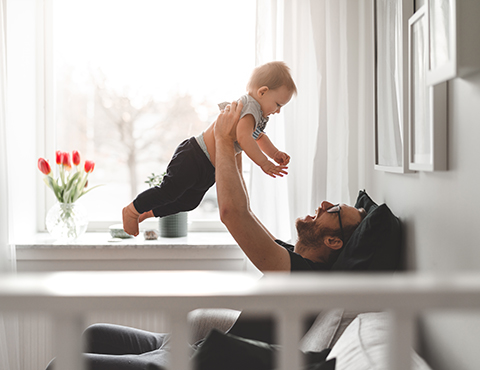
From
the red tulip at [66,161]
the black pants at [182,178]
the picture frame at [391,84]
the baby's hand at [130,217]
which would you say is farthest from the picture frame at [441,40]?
the red tulip at [66,161]

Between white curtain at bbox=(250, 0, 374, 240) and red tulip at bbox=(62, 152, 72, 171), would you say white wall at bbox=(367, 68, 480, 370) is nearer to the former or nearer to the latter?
white curtain at bbox=(250, 0, 374, 240)

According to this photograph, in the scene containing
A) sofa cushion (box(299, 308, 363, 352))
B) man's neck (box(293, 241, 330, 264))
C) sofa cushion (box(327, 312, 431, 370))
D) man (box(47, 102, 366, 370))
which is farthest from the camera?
man's neck (box(293, 241, 330, 264))

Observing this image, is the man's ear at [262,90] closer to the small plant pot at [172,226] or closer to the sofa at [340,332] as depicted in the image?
the sofa at [340,332]

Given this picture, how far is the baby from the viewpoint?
1.61m

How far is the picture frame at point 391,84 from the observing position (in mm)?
1554

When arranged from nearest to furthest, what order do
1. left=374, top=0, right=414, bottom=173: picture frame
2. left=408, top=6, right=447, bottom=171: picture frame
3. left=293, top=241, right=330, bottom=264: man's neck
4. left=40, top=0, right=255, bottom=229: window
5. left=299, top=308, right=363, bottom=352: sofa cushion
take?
left=408, top=6, right=447, bottom=171: picture frame < left=299, top=308, right=363, bottom=352: sofa cushion < left=374, top=0, right=414, bottom=173: picture frame < left=293, top=241, right=330, bottom=264: man's neck < left=40, top=0, right=255, bottom=229: window

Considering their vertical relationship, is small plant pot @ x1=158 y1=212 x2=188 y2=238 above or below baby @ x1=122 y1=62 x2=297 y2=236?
below

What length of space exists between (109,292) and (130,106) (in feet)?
8.47

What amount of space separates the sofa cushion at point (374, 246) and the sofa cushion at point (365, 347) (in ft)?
0.72

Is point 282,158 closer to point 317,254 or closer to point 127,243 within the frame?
point 317,254

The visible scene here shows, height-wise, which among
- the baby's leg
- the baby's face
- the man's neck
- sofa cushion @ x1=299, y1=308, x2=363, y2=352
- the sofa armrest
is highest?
the baby's face

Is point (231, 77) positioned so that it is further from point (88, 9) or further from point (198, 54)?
point (88, 9)

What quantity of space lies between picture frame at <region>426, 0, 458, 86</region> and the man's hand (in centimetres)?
63

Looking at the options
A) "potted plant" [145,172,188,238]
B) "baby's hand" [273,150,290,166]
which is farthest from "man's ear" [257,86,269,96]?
"potted plant" [145,172,188,238]
